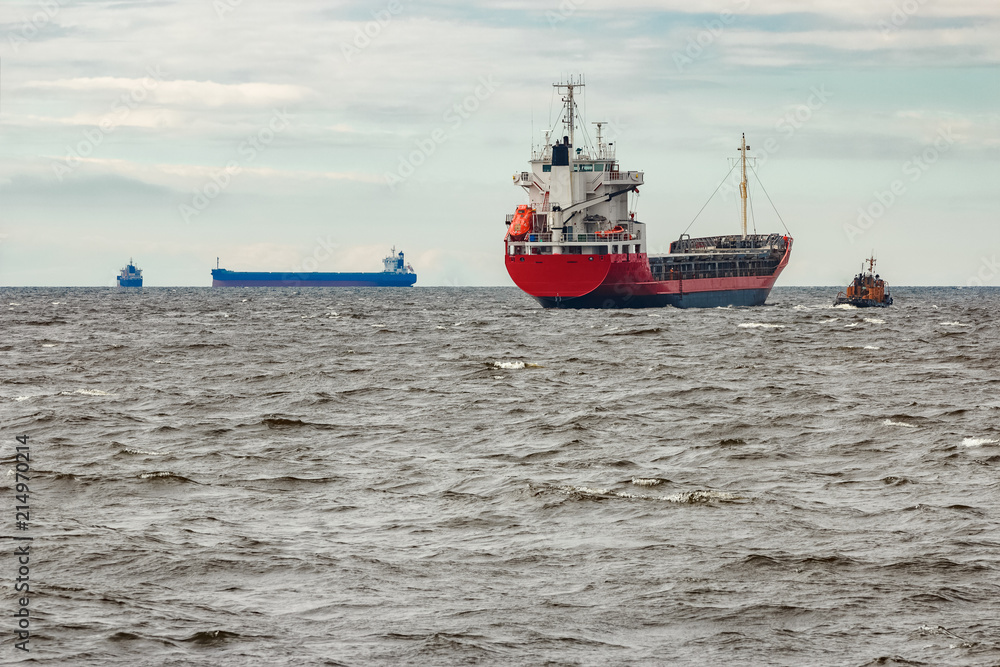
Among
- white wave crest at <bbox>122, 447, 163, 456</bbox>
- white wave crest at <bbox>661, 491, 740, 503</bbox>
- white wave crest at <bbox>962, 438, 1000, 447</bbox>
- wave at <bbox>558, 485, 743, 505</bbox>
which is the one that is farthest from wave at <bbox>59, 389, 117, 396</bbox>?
white wave crest at <bbox>962, 438, 1000, 447</bbox>

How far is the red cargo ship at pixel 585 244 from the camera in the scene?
287 feet

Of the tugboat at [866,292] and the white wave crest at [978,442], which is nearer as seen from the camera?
the white wave crest at [978,442]

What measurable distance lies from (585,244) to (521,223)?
20.0 ft

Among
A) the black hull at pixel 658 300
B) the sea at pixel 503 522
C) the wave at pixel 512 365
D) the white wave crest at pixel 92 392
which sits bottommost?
the sea at pixel 503 522

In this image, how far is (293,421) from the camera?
2655cm

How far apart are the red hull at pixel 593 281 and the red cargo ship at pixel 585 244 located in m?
0.07

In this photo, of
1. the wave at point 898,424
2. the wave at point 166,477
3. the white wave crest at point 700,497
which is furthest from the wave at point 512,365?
the white wave crest at point 700,497

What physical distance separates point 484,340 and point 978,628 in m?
48.0

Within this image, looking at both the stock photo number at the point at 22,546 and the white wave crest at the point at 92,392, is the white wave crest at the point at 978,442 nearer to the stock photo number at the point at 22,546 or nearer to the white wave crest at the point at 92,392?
the stock photo number at the point at 22,546

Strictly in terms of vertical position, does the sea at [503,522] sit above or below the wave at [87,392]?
below

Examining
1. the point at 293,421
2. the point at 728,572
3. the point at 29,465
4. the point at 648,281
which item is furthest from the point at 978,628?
the point at 648,281

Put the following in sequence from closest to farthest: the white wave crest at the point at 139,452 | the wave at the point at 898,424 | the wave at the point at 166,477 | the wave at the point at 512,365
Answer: the wave at the point at 166,477
the white wave crest at the point at 139,452
the wave at the point at 898,424
the wave at the point at 512,365

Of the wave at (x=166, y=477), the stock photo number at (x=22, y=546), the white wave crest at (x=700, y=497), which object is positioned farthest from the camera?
the wave at (x=166, y=477)

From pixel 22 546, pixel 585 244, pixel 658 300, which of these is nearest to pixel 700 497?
pixel 22 546
